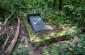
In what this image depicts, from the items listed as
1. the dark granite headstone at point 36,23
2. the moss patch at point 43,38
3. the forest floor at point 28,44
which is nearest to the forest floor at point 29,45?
the forest floor at point 28,44

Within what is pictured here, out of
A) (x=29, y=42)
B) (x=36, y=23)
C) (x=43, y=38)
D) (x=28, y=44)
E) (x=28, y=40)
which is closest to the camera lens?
(x=43, y=38)

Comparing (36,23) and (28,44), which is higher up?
(36,23)

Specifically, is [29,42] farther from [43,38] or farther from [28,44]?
[43,38]

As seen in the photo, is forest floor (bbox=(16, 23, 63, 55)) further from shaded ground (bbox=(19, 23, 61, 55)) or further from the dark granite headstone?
the dark granite headstone

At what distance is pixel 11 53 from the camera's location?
5.42 metres

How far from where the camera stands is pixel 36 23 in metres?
7.33

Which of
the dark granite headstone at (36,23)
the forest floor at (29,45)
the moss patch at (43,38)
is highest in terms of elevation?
the dark granite headstone at (36,23)

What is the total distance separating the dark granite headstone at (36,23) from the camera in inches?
274

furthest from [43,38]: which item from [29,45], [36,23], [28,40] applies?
[36,23]

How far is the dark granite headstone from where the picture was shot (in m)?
6.96

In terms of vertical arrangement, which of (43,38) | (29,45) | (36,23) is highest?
(36,23)

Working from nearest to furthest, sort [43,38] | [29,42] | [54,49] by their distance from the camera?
[54,49], [43,38], [29,42]

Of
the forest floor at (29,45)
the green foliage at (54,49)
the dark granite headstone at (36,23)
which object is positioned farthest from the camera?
the dark granite headstone at (36,23)

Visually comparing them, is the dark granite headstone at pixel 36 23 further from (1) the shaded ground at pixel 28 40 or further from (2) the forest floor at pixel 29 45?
(2) the forest floor at pixel 29 45
